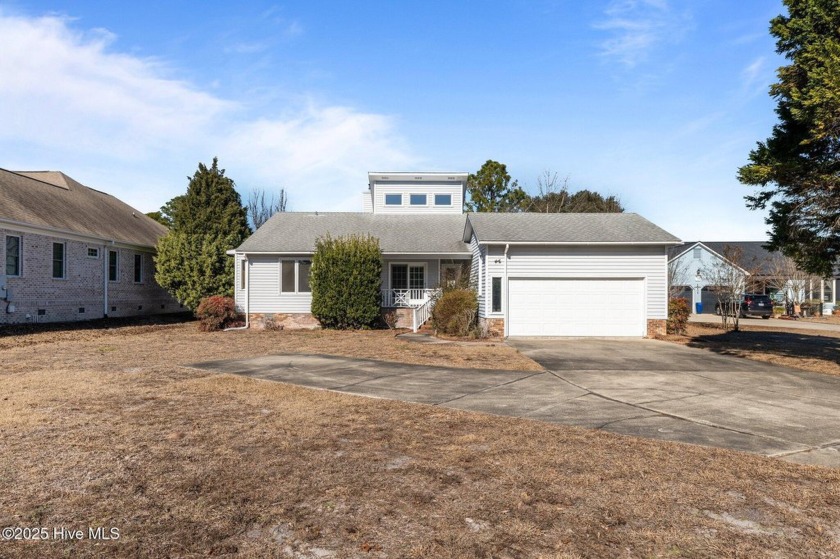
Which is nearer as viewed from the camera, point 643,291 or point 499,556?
point 499,556

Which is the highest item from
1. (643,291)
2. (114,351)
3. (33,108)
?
(33,108)

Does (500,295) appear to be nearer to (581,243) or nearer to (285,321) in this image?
(581,243)

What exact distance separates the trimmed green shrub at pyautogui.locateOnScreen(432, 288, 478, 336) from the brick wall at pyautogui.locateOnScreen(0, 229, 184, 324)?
1529 centimetres

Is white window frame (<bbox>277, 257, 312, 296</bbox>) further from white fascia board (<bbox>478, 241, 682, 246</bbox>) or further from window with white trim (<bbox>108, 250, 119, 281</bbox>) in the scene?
window with white trim (<bbox>108, 250, 119, 281</bbox>)

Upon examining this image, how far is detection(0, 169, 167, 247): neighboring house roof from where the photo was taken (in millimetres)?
19312

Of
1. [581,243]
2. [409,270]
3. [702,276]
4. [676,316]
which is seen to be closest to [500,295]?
[581,243]

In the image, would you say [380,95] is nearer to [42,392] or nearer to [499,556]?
[42,392]

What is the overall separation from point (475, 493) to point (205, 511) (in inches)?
82.9

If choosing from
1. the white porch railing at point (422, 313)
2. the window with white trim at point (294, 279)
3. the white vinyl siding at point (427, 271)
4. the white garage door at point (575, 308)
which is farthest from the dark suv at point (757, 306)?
the window with white trim at point (294, 279)

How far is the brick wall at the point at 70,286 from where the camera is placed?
1861 cm

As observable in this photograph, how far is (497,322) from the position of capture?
55.4ft

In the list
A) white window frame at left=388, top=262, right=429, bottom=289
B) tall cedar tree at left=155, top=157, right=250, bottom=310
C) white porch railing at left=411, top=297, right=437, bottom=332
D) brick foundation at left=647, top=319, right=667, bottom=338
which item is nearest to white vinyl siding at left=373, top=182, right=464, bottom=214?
white window frame at left=388, top=262, right=429, bottom=289

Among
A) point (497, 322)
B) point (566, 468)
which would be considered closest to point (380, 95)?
point (497, 322)

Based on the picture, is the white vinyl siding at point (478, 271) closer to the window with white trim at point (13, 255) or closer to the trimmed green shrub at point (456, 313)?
the trimmed green shrub at point (456, 313)
